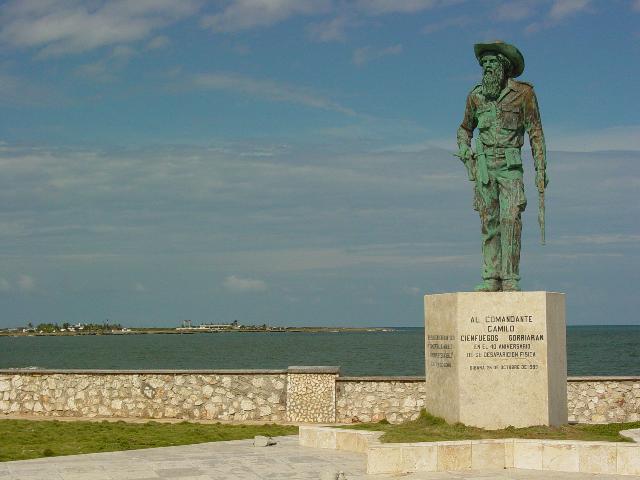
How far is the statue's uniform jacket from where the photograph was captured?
14.0 metres

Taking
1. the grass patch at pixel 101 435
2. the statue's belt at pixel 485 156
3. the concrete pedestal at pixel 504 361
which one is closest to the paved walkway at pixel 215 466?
the grass patch at pixel 101 435

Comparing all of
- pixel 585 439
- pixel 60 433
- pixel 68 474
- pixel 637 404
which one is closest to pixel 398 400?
pixel 637 404

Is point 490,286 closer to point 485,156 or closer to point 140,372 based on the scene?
point 485,156

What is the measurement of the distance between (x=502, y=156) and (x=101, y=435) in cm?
820

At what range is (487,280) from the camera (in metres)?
14.0

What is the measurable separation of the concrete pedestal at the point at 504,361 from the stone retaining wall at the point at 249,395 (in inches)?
269

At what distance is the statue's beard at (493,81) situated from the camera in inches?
559

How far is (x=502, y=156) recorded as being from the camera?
46.4ft

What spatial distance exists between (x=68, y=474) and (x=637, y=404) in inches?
485

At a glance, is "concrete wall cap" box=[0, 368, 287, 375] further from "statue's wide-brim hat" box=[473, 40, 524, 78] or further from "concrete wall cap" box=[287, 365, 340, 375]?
"statue's wide-brim hat" box=[473, 40, 524, 78]

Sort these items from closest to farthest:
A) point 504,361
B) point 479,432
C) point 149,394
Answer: point 479,432 < point 504,361 < point 149,394

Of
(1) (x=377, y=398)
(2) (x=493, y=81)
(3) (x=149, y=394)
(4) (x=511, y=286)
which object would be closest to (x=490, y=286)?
(4) (x=511, y=286)

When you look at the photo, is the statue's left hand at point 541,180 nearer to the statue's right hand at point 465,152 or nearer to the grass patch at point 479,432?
the statue's right hand at point 465,152

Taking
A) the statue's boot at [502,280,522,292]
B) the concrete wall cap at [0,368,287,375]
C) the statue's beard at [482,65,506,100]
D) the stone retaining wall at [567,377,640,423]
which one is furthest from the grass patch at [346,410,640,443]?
the concrete wall cap at [0,368,287,375]
